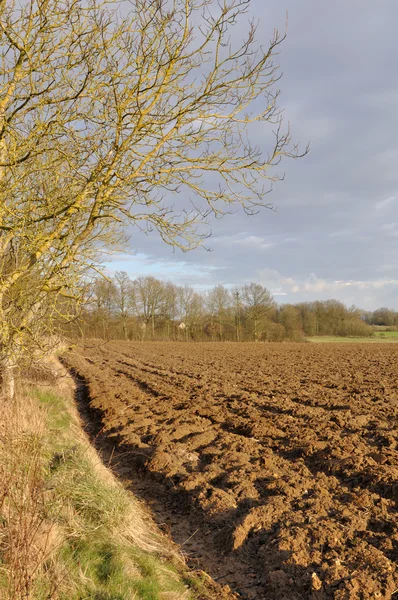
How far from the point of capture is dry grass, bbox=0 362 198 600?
300 cm

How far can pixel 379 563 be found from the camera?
3.79 meters

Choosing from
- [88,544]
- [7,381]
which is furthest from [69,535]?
[7,381]

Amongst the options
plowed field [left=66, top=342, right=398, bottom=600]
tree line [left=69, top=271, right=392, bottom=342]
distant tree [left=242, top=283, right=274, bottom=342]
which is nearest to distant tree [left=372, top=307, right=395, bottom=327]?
tree line [left=69, top=271, right=392, bottom=342]

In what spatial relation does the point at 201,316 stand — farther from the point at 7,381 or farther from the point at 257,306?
the point at 7,381

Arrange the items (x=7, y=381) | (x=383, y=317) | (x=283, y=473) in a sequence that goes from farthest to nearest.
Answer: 1. (x=383, y=317)
2. (x=7, y=381)
3. (x=283, y=473)

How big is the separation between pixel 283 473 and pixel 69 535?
311 centimetres

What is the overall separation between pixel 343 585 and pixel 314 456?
2.99 m

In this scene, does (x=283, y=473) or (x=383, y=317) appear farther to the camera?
(x=383, y=317)

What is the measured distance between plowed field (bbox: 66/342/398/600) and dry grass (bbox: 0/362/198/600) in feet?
2.54

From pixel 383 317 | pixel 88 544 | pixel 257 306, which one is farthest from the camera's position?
pixel 383 317

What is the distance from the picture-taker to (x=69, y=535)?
396 centimetres

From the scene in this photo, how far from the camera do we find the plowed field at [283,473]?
3953mm

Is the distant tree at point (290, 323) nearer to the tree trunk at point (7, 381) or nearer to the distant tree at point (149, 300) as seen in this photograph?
the distant tree at point (149, 300)

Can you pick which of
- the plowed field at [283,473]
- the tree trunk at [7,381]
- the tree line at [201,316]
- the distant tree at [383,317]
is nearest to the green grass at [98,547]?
the plowed field at [283,473]
